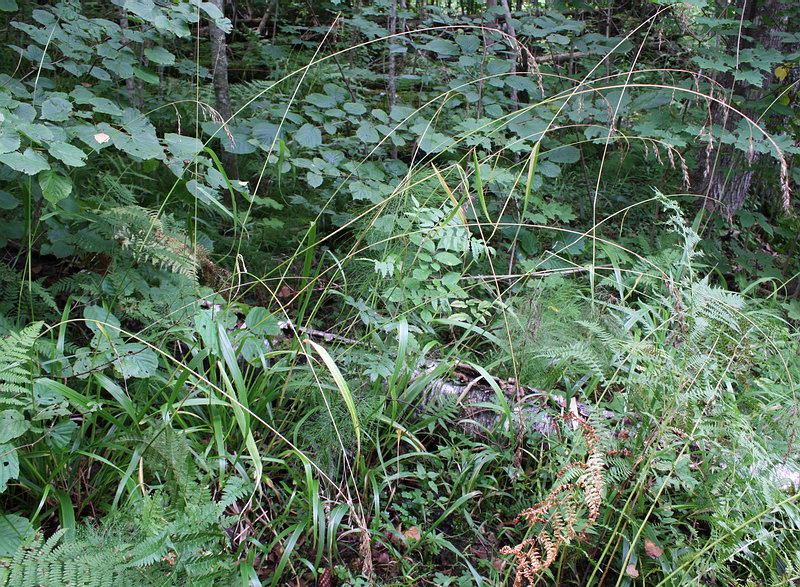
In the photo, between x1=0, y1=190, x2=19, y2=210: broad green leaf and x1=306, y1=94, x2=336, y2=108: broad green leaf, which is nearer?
x1=0, y1=190, x2=19, y2=210: broad green leaf

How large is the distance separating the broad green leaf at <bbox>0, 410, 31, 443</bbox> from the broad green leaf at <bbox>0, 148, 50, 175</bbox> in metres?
0.69

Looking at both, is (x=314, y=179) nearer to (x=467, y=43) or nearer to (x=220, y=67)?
(x=220, y=67)

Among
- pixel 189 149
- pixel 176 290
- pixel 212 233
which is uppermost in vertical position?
pixel 189 149

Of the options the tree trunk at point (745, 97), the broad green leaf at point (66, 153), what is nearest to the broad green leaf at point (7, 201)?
the broad green leaf at point (66, 153)

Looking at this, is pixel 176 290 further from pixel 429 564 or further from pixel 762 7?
pixel 762 7

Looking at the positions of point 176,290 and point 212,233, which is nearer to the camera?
point 176,290

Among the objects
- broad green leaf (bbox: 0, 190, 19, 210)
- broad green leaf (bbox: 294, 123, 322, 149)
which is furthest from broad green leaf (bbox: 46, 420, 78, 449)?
broad green leaf (bbox: 294, 123, 322, 149)

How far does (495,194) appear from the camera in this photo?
381 cm

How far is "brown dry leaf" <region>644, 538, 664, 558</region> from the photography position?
5.76ft

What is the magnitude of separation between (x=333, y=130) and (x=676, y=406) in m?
2.07

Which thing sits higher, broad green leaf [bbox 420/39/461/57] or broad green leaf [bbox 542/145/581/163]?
broad green leaf [bbox 420/39/461/57]

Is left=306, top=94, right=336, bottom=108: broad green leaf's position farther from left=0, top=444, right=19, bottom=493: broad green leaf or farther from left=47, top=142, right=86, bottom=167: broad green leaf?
left=0, top=444, right=19, bottom=493: broad green leaf

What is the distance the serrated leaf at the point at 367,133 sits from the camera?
289 centimetres

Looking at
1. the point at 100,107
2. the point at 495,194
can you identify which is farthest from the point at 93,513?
the point at 495,194
